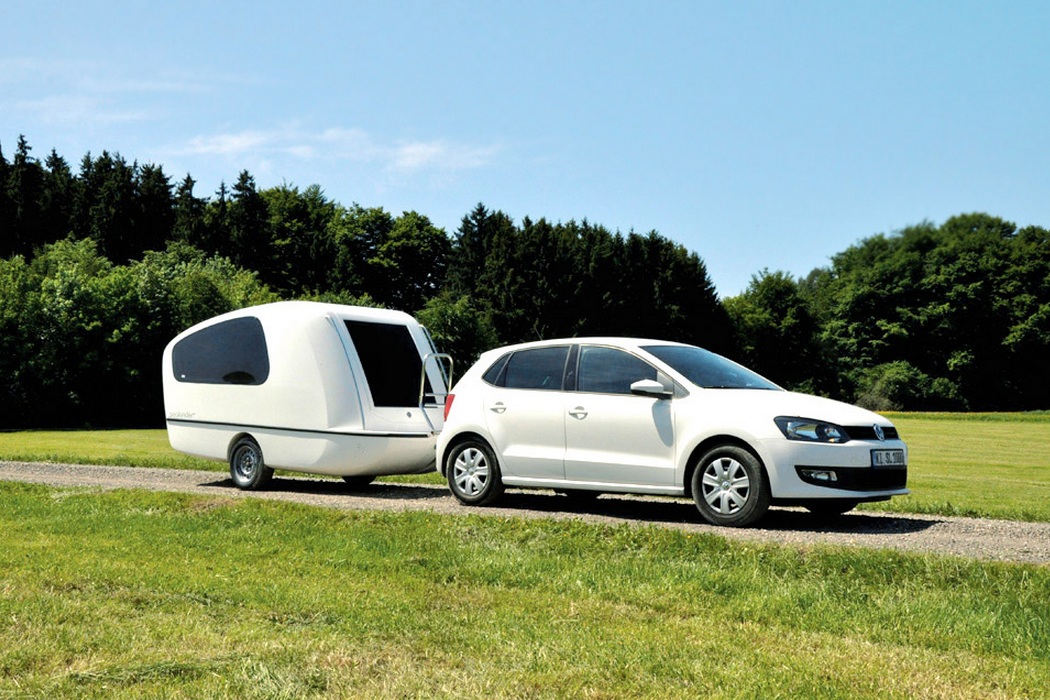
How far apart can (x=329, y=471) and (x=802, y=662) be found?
10117 mm

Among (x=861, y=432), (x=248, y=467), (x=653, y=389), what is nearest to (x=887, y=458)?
(x=861, y=432)

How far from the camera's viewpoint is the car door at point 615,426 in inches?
445

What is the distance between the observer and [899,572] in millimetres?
8102

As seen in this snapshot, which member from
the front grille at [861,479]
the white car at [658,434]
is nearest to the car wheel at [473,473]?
the white car at [658,434]

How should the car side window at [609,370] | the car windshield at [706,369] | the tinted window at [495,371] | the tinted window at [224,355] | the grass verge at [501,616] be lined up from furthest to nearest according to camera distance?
the tinted window at [224,355] < the tinted window at [495,371] < the car side window at [609,370] < the car windshield at [706,369] < the grass verge at [501,616]

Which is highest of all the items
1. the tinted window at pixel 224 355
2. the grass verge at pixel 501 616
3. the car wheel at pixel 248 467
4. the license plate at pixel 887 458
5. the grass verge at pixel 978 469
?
the tinted window at pixel 224 355

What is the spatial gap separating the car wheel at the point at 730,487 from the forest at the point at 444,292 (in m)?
37.7

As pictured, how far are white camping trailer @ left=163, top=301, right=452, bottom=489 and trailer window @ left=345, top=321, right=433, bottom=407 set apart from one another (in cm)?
2

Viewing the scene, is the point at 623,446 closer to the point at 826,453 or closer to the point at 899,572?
the point at 826,453

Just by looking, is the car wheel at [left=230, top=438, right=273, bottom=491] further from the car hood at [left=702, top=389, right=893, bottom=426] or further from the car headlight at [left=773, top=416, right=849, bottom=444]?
the car headlight at [left=773, top=416, right=849, bottom=444]

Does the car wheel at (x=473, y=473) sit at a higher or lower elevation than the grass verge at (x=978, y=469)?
higher

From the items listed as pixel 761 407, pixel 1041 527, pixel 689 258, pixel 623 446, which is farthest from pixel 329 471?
pixel 689 258

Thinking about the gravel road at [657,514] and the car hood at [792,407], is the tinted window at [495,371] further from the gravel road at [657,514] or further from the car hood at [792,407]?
the car hood at [792,407]

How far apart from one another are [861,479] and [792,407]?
0.91 m
